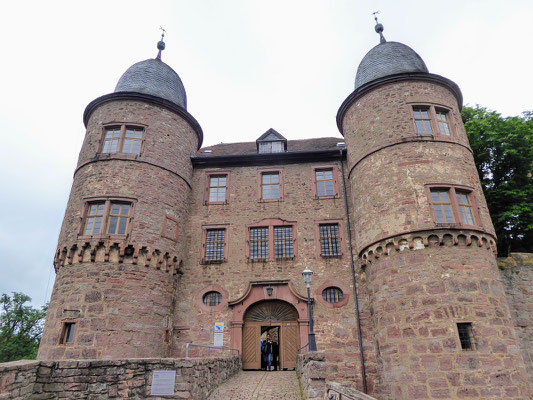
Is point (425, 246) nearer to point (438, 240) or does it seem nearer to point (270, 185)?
point (438, 240)

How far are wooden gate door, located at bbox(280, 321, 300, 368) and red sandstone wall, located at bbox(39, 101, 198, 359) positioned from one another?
185 inches

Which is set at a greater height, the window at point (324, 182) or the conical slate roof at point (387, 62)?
the conical slate roof at point (387, 62)

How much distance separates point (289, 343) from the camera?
14.4 meters

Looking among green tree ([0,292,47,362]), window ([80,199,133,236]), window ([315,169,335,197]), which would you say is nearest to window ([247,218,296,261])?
window ([315,169,335,197])

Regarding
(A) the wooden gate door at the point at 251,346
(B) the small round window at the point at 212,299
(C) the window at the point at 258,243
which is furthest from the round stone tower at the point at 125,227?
(C) the window at the point at 258,243

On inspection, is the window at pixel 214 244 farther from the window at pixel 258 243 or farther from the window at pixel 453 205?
the window at pixel 453 205

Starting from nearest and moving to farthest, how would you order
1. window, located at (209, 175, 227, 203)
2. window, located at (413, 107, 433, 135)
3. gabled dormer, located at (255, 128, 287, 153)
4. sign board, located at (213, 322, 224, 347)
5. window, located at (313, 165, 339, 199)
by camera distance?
1. window, located at (413, 107, 433, 135)
2. sign board, located at (213, 322, 224, 347)
3. window, located at (313, 165, 339, 199)
4. window, located at (209, 175, 227, 203)
5. gabled dormer, located at (255, 128, 287, 153)

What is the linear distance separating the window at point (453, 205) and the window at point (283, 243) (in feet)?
20.4

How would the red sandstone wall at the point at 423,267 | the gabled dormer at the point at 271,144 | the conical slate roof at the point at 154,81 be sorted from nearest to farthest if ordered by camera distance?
the red sandstone wall at the point at 423,267, the conical slate roof at the point at 154,81, the gabled dormer at the point at 271,144

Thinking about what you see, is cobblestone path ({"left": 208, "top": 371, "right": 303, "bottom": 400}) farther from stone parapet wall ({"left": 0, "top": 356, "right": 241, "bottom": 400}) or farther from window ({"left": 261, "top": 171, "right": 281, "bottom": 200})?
window ({"left": 261, "top": 171, "right": 281, "bottom": 200})

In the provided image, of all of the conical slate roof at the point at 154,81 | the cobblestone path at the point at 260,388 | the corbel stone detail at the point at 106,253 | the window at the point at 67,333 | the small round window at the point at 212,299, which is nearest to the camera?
the cobblestone path at the point at 260,388

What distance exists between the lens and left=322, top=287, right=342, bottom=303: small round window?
14516mm

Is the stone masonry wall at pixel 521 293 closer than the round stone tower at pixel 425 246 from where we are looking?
No

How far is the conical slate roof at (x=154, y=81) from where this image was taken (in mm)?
16547
